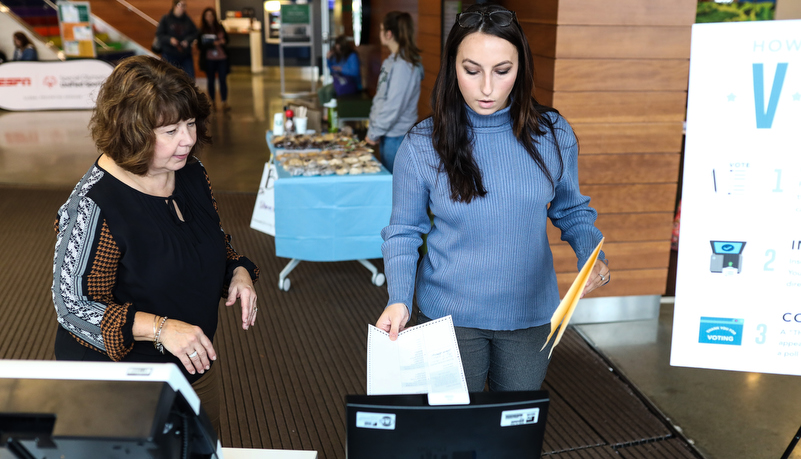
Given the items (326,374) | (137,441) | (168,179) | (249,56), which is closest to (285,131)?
(326,374)

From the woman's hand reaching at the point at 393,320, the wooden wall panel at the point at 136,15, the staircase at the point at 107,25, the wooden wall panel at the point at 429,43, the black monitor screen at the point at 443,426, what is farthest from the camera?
the wooden wall panel at the point at 136,15

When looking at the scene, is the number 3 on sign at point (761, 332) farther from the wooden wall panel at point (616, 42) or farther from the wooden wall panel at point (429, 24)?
the wooden wall panel at point (429, 24)

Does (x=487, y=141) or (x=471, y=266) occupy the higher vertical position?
(x=487, y=141)

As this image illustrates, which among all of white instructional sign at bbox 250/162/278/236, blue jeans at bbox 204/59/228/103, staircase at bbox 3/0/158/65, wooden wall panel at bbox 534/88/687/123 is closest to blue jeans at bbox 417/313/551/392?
wooden wall panel at bbox 534/88/687/123

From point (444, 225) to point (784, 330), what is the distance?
1.06 m

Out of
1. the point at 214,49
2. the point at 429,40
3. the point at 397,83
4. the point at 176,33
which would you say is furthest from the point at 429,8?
the point at 214,49

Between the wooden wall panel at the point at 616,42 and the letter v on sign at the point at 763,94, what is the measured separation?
1.52 meters

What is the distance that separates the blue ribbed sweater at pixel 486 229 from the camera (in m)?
1.55

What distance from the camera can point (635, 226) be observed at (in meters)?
3.51

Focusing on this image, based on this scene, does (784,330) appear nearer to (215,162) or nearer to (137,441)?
(137,441)

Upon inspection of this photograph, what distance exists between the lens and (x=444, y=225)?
1600mm

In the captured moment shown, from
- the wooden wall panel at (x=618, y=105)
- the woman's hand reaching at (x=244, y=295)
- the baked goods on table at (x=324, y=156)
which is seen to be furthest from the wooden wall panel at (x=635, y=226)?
the woman's hand reaching at (x=244, y=295)

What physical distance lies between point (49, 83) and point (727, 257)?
10989 mm

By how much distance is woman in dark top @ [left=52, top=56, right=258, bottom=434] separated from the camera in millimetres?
1393
